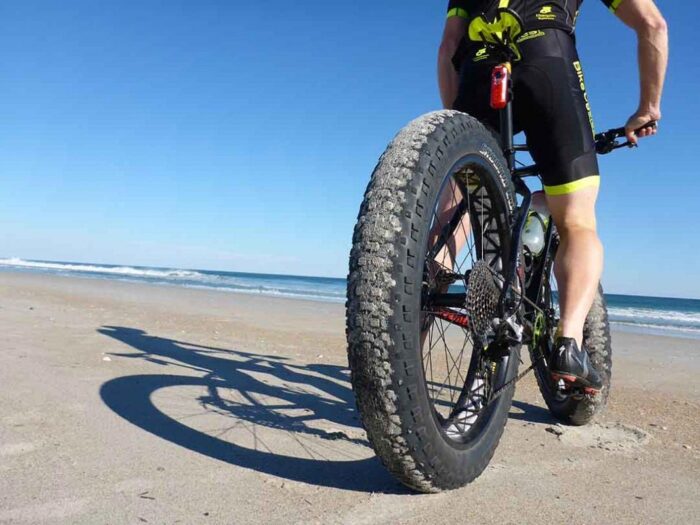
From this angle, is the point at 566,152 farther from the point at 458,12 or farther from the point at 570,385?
the point at 458,12

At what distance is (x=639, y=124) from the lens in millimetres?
2350

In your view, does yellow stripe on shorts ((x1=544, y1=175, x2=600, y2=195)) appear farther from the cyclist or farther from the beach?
the beach

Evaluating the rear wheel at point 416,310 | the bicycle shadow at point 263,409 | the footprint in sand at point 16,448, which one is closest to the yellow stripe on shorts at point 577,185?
the rear wheel at point 416,310

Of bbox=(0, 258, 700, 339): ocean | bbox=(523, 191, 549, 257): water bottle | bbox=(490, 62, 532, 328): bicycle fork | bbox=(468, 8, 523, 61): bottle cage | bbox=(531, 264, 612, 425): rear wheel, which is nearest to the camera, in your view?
bbox=(490, 62, 532, 328): bicycle fork

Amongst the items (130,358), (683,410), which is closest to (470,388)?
(683,410)

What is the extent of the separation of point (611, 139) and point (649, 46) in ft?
1.30

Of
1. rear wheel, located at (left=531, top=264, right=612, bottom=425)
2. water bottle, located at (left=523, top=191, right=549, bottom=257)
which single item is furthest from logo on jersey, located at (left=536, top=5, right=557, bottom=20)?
rear wheel, located at (left=531, top=264, right=612, bottom=425)

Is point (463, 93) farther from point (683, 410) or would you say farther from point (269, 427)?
point (683, 410)

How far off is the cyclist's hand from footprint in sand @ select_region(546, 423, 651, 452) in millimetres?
1388

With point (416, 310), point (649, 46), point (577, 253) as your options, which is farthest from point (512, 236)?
point (649, 46)

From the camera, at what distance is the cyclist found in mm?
2057

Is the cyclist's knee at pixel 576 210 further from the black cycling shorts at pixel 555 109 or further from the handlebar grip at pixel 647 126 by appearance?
the handlebar grip at pixel 647 126

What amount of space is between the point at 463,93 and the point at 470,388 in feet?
4.10

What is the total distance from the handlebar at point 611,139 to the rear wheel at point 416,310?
2.33 ft
